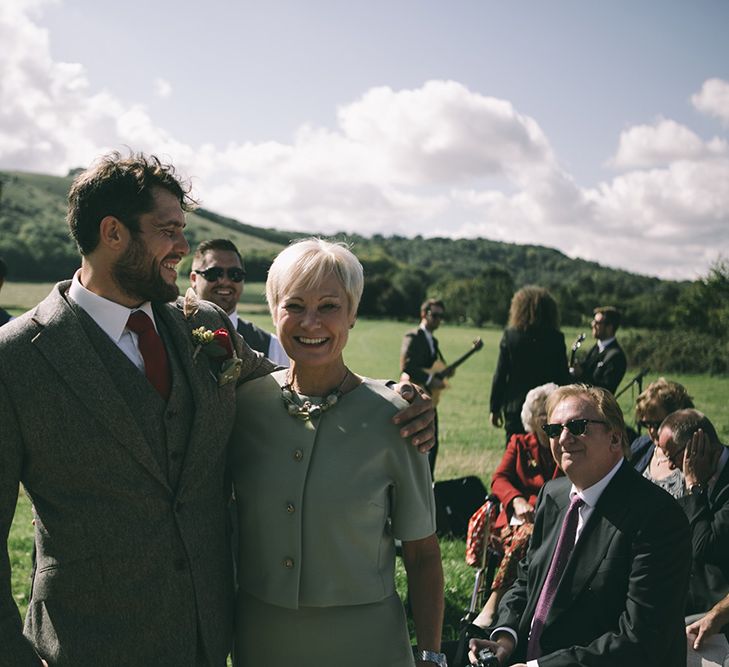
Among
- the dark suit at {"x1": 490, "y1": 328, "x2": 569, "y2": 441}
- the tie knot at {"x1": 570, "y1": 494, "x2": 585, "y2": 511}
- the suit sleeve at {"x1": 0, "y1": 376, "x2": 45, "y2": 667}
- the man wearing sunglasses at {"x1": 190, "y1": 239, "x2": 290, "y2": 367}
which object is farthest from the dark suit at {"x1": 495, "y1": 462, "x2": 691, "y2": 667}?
the dark suit at {"x1": 490, "y1": 328, "x2": 569, "y2": 441}

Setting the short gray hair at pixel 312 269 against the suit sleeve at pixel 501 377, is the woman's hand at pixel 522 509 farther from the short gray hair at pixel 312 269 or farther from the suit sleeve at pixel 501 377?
the short gray hair at pixel 312 269

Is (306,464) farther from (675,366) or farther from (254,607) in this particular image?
(675,366)

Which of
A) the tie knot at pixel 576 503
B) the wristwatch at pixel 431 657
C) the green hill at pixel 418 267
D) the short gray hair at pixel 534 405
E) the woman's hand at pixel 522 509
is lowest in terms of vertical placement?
the woman's hand at pixel 522 509

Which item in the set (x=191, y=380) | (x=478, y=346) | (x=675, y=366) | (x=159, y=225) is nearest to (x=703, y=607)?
(x=191, y=380)

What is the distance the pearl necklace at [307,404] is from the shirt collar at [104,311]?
1.99 ft

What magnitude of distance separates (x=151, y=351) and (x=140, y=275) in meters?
0.26

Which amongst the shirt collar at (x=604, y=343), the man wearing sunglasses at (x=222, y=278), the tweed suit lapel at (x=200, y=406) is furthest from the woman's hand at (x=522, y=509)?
the shirt collar at (x=604, y=343)

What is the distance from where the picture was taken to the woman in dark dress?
24.5ft

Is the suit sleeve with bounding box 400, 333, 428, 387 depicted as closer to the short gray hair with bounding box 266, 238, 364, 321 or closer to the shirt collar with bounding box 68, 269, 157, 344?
the short gray hair with bounding box 266, 238, 364, 321

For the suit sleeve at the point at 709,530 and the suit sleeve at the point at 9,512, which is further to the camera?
the suit sleeve at the point at 709,530

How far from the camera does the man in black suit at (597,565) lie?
9.59ft

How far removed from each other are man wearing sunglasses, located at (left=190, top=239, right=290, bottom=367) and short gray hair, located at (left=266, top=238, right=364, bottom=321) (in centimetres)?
255

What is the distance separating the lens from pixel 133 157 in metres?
2.40

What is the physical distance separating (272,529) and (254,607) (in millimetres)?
319
